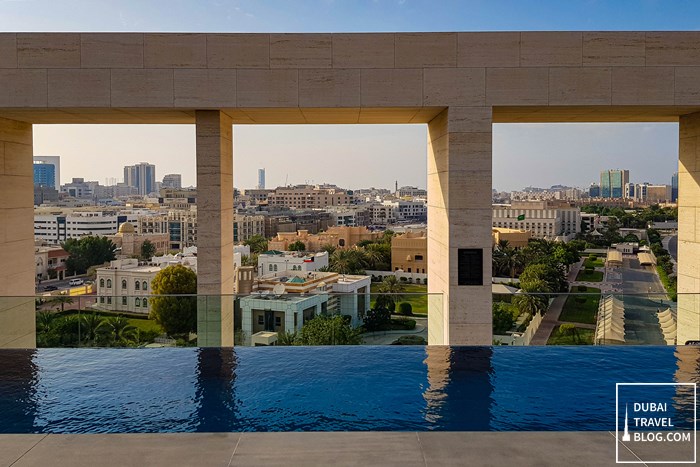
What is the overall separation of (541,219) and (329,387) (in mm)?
141881

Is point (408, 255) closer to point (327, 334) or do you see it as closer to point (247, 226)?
point (247, 226)

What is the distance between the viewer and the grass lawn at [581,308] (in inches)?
313

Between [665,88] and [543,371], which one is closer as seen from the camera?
[543,371]

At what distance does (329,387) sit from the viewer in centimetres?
628

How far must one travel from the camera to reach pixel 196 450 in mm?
3924

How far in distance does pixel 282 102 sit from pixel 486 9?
→ 26264 mm

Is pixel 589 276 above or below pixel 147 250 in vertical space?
below

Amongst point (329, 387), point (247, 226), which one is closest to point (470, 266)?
point (329, 387)

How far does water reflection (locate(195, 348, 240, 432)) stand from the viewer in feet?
16.6

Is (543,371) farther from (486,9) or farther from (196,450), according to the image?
(486,9)

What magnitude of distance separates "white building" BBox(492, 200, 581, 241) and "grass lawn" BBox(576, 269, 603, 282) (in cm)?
4741

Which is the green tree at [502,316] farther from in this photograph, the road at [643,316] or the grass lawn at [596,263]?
the grass lawn at [596,263]

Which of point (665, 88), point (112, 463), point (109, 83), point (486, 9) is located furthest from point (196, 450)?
point (486, 9)

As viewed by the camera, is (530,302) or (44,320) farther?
(530,302)
